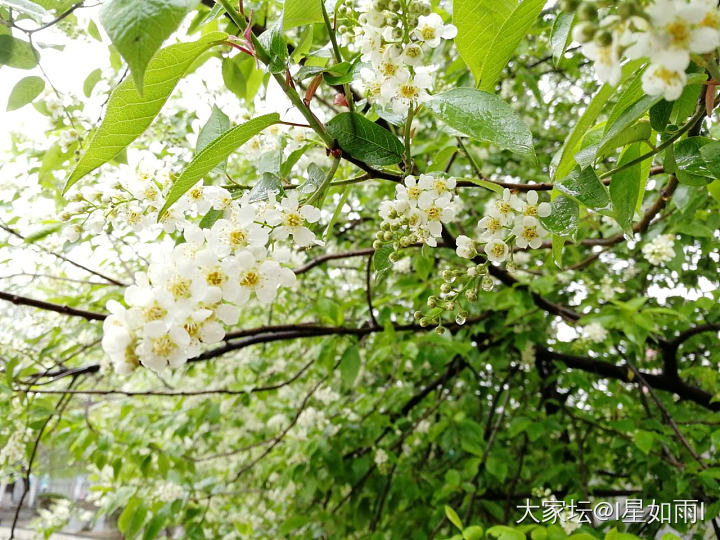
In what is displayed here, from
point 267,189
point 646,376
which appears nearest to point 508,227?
point 267,189

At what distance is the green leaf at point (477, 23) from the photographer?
65 cm

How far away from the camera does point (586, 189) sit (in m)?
0.59

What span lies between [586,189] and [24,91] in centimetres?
102

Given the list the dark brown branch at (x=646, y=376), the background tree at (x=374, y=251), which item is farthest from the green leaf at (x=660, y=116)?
the dark brown branch at (x=646, y=376)

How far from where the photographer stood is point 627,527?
2086 mm

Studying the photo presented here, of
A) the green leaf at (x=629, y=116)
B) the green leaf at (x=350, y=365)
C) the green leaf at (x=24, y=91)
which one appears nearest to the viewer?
the green leaf at (x=629, y=116)

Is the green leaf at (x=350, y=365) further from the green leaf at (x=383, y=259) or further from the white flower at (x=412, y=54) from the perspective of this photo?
the white flower at (x=412, y=54)

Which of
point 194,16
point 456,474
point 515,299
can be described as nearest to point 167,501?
point 456,474

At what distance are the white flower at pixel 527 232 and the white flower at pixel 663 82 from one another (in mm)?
335

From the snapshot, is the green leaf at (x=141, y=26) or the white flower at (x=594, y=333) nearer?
the green leaf at (x=141, y=26)

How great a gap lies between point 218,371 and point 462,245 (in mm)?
3055

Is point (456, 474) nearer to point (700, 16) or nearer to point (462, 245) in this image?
point (462, 245)

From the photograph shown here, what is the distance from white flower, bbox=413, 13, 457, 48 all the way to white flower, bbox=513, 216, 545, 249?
0.82 feet

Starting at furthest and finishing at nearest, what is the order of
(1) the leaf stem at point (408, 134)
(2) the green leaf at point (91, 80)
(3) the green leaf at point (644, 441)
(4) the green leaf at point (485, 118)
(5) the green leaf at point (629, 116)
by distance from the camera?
(3) the green leaf at point (644, 441)
(2) the green leaf at point (91, 80)
(1) the leaf stem at point (408, 134)
(4) the green leaf at point (485, 118)
(5) the green leaf at point (629, 116)
